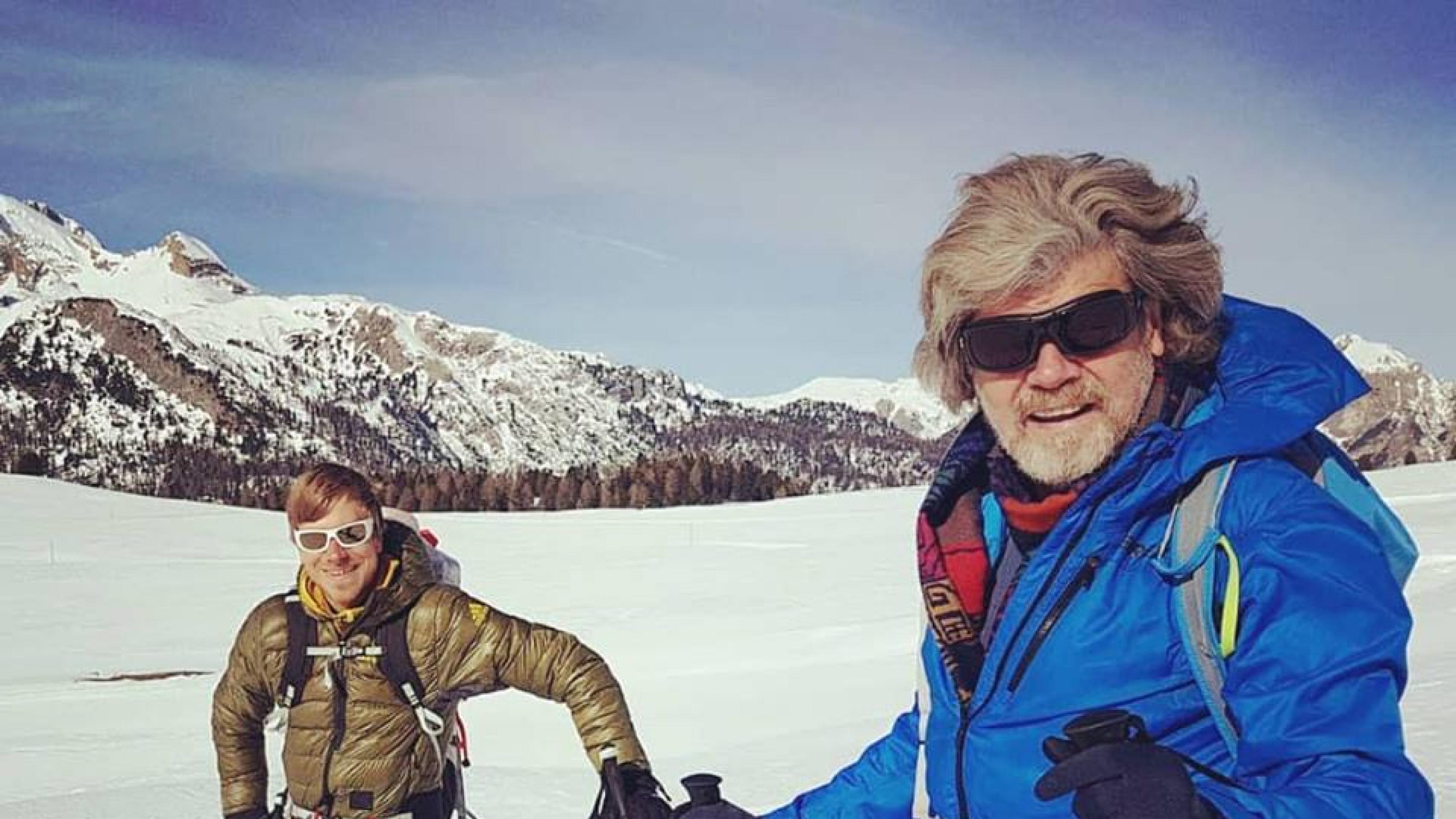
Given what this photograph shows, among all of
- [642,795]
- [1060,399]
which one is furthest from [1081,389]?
[642,795]

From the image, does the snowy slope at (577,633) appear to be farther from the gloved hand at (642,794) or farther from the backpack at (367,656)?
the gloved hand at (642,794)

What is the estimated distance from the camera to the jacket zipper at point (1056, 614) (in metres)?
1.57

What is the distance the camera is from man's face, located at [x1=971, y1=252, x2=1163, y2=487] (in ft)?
5.90

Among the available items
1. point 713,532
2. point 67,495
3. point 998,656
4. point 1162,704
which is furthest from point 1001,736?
point 67,495

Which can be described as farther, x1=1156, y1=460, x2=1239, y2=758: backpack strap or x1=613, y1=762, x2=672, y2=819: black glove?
x1=613, y1=762, x2=672, y2=819: black glove

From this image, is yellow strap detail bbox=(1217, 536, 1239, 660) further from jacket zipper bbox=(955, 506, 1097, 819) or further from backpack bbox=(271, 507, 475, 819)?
backpack bbox=(271, 507, 475, 819)

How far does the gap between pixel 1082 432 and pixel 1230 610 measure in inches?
18.3

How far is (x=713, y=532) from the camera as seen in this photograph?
95.8ft

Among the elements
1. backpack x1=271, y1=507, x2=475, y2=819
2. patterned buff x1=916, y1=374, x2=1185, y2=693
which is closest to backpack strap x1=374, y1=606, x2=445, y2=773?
backpack x1=271, y1=507, x2=475, y2=819

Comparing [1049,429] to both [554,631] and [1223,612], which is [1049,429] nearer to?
[1223,612]

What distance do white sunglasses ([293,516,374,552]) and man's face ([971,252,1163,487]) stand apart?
206 centimetres

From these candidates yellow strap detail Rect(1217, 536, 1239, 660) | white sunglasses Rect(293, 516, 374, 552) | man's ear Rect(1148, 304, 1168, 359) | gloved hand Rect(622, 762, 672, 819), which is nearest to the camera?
yellow strap detail Rect(1217, 536, 1239, 660)

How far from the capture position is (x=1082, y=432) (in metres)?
1.80

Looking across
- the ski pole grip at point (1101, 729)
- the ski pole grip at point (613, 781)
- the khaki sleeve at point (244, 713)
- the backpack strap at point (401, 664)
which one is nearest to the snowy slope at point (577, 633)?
the khaki sleeve at point (244, 713)
